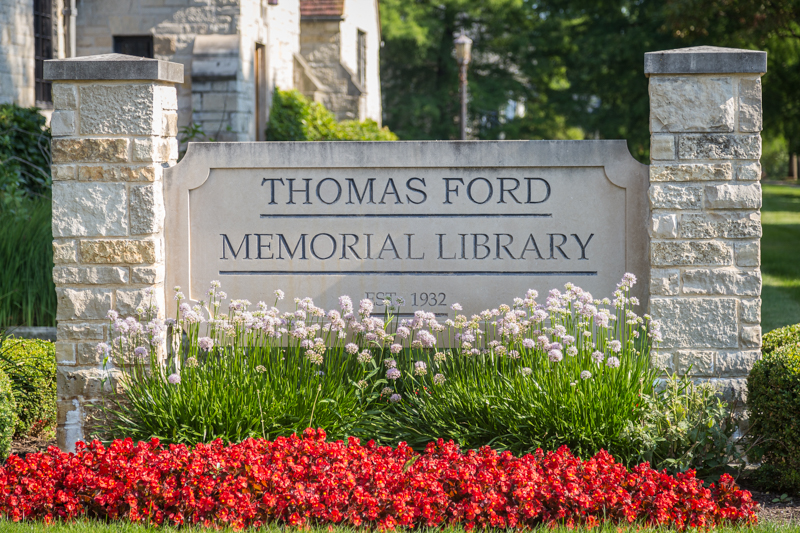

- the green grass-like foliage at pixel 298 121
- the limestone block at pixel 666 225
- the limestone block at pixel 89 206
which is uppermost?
the green grass-like foliage at pixel 298 121

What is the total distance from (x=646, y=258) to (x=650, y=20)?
69.5ft

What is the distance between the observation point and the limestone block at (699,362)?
15.0 ft

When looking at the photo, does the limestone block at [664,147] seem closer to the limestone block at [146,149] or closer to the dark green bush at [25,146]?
the limestone block at [146,149]

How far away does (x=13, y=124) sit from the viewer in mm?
11406

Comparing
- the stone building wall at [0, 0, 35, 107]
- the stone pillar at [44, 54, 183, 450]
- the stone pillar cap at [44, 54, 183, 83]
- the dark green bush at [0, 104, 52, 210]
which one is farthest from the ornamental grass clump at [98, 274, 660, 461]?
the stone building wall at [0, 0, 35, 107]

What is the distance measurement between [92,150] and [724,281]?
3804 millimetres

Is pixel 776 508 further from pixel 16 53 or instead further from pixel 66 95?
pixel 16 53

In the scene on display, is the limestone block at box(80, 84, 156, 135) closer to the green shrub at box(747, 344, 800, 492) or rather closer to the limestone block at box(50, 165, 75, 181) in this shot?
the limestone block at box(50, 165, 75, 181)

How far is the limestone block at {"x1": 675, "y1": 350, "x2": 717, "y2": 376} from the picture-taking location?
457 centimetres

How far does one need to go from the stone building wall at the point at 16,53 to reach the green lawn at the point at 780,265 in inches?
454

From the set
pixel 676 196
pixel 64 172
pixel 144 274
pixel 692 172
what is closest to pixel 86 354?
pixel 144 274

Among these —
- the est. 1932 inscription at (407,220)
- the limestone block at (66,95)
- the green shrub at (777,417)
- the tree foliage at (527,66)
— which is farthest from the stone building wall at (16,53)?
the tree foliage at (527,66)

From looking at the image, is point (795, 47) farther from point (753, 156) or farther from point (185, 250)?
A: point (185, 250)

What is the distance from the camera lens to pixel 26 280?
6.75 meters
